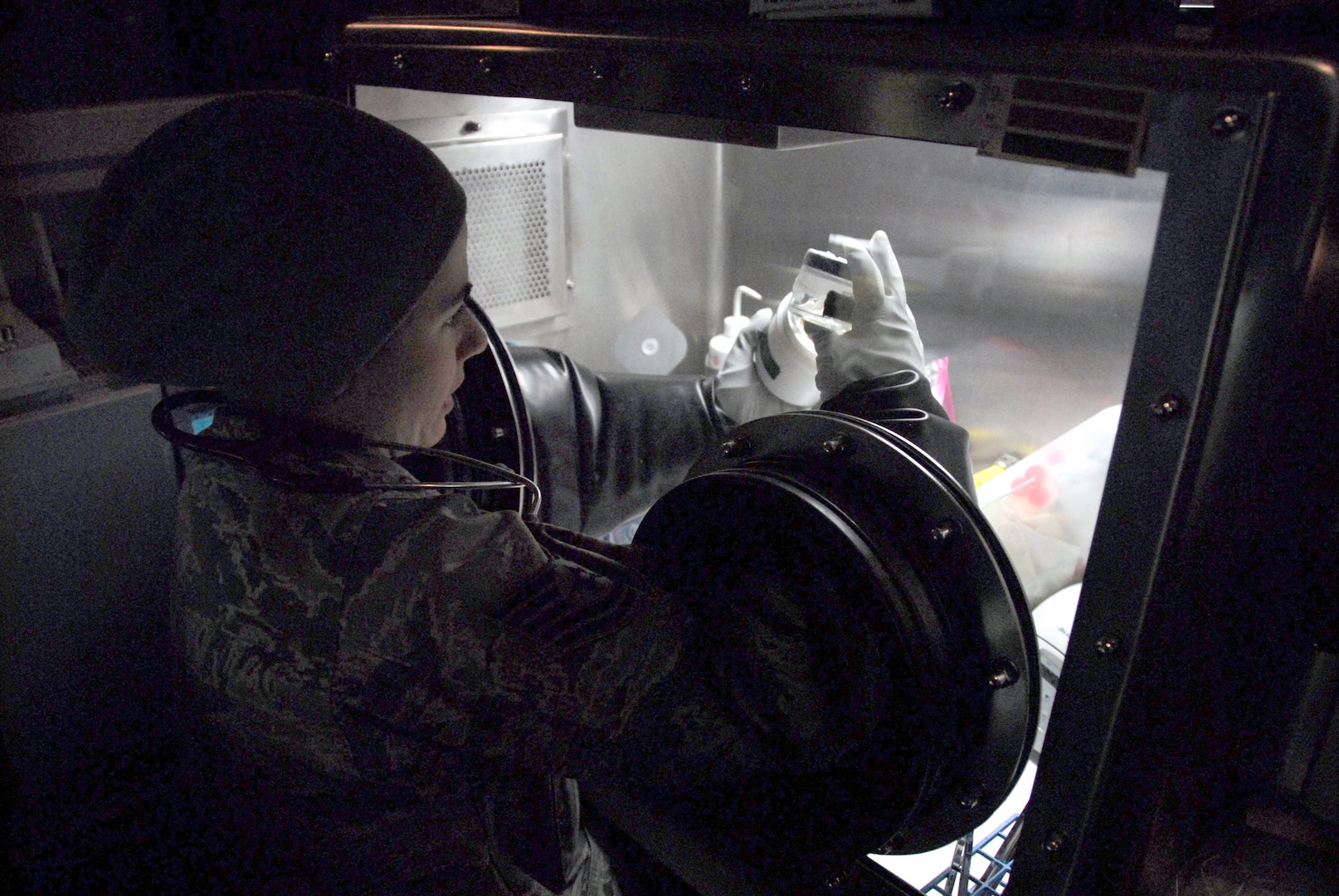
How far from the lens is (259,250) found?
2.58 ft

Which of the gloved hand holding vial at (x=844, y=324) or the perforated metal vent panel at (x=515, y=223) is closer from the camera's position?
the gloved hand holding vial at (x=844, y=324)

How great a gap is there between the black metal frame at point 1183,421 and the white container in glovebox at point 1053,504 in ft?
1.95

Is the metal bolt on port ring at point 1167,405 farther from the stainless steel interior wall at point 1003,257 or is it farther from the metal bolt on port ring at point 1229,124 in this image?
the stainless steel interior wall at point 1003,257

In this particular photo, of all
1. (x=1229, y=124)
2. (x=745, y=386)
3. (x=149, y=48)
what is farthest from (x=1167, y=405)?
(x=149, y=48)

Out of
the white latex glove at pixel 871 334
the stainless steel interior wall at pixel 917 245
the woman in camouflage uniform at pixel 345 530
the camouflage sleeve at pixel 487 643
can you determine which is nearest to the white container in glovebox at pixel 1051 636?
the stainless steel interior wall at pixel 917 245

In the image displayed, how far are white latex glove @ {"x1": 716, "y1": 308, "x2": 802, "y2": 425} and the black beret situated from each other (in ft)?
2.14

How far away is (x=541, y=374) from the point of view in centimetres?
139

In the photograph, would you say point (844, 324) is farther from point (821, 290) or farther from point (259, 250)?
point (259, 250)

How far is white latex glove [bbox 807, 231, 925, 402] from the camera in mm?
1139

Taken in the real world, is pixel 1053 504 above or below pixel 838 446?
below

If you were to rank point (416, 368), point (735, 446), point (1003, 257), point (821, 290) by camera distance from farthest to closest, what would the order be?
point (1003, 257)
point (821, 290)
point (735, 446)
point (416, 368)

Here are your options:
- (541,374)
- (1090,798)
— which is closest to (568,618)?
(1090,798)

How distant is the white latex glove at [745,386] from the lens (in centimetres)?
144

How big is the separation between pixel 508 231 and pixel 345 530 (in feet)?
2.69
